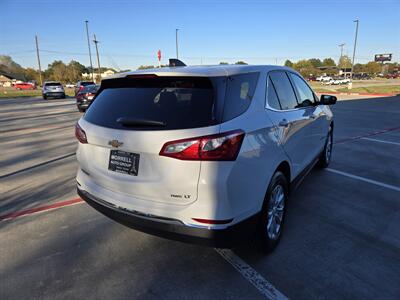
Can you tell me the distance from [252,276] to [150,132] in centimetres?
152

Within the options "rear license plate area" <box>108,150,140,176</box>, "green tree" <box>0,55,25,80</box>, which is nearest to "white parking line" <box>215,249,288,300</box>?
"rear license plate area" <box>108,150,140,176</box>

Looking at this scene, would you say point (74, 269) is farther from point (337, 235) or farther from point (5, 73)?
point (5, 73)

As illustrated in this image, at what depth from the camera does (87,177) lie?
3.01 m

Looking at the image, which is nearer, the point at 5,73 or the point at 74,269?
the point at 74,269

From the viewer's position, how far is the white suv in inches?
88.2

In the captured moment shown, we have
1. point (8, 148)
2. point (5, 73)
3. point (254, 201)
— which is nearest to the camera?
point (254, 201)

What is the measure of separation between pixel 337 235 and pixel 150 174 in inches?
88.2

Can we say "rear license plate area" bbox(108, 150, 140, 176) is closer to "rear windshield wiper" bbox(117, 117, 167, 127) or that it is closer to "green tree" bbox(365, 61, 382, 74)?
"rear windshield wiper" bbox(117, 117, 167, 127)

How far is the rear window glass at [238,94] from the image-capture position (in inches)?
93.0

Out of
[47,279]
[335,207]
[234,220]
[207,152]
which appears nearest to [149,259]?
[47,279]

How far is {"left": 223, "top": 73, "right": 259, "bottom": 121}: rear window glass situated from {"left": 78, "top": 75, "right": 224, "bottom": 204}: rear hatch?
0.09 metres

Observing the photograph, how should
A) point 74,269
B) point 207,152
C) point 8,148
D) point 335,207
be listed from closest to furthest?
point 207,152 → point 74,269 → point 335,207 → point 8,148

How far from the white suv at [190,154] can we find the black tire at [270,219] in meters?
0.01

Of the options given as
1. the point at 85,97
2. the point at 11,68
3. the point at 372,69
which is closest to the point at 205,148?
the point at 85,97
